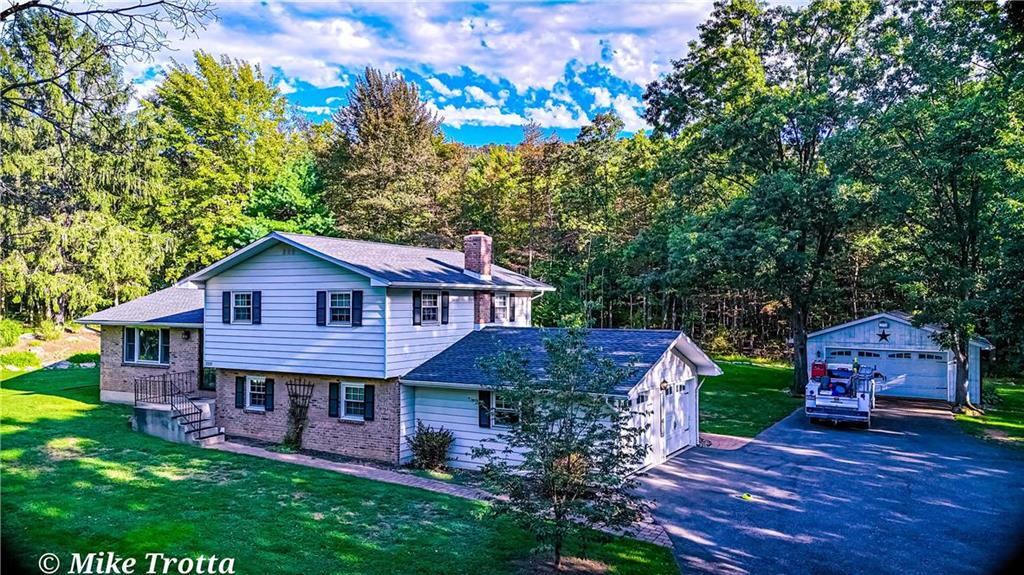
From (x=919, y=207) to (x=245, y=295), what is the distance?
24.0 metres

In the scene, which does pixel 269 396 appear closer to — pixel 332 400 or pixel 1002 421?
pixel 332 400

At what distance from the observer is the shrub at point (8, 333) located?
28.2m

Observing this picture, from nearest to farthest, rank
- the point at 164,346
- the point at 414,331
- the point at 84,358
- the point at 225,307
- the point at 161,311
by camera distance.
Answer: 1. the point at 414,331
2. the point at 225,307
3. the point at 164,346
4. the point at 161,311
5. the point at 84,358

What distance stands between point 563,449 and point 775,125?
20428 millimetres

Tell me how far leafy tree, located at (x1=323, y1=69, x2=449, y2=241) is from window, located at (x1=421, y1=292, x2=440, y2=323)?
18.0 metres

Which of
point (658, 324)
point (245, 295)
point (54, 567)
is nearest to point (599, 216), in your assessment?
point (658, 324)

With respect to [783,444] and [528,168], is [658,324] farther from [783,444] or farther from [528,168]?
[783,444]

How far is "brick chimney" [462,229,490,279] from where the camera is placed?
1922 centimetres

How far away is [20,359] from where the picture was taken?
91.2 ft

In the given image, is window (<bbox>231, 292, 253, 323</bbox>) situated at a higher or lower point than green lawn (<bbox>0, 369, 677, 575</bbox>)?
higher

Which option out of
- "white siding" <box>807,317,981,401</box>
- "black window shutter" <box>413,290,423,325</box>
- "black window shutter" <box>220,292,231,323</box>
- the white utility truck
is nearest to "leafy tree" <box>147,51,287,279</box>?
"black window shutter" <box>220,292,231,323</box>

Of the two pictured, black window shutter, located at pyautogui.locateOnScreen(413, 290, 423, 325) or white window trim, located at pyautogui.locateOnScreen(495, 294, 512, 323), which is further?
white window trim, located at pyautogui.locateOnScreen(495, 294, 512, 323)

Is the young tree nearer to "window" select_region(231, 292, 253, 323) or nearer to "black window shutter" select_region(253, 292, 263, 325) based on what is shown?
"black window shutter" select_region(253, 292, 263, 325)

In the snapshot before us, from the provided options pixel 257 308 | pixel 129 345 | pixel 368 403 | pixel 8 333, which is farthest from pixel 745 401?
pixel 8 333
